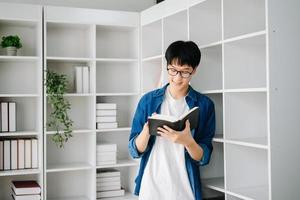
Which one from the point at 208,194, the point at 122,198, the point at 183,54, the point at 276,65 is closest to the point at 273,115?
the point at 276,65

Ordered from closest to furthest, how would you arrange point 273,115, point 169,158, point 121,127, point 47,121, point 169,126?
point 273,115 < point 169,126 < point 169,158 < point 47,121 < point 121,127

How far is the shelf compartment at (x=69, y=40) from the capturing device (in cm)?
383

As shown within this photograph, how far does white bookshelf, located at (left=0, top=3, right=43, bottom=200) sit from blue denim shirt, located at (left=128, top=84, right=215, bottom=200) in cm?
106

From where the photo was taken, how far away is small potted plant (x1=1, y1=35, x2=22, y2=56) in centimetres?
348

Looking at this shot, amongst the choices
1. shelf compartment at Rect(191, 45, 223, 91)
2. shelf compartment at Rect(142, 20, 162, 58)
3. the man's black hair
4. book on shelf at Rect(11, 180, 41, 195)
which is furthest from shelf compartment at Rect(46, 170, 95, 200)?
the man's black hair

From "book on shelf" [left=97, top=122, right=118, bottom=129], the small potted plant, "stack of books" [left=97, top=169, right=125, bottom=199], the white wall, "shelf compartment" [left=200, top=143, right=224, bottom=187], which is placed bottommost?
"stack of books" [left=97, top=169, right=125, bottom=199]

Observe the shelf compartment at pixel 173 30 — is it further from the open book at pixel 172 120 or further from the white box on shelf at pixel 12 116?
the white box on shelf at pixel 12 116

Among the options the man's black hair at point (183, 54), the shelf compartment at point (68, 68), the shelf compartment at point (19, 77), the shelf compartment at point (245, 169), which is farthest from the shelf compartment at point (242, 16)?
the shelf compartment at point (19, 77)

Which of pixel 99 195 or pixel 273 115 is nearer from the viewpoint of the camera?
pixel 273 115

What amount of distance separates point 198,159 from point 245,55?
29.8 inches

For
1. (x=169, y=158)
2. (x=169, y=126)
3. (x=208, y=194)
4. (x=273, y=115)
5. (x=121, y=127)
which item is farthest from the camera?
(x=121, y=127)

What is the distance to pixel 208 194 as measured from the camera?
3051 mm

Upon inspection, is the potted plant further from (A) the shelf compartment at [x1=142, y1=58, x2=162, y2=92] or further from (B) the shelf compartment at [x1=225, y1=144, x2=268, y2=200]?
(B) the shelf compartment at [x1=225, y1=144, x2=268, y2=200]

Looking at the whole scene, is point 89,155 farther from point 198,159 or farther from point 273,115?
point 273,115
